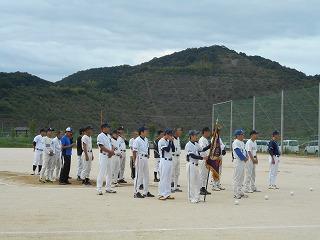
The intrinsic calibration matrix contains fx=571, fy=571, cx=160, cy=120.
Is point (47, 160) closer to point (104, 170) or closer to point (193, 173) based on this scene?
point (104, 170)

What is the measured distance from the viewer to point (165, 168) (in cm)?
1516

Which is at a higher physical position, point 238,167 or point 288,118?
point 288,118

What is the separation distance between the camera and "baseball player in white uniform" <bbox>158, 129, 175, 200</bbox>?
15117mm

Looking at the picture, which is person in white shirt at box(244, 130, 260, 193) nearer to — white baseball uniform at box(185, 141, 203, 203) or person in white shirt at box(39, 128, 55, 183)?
white baseball uniform at box(185, 141, 203, 203)

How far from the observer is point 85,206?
13219 millimetres

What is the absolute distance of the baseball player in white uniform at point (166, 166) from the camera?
1512cm

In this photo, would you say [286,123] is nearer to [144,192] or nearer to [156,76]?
[144,192]

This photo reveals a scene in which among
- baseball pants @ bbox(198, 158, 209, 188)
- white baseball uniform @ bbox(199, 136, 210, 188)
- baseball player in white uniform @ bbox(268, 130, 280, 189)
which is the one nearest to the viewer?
white baseball uniform @ bbox(199, 136, 210, 188)

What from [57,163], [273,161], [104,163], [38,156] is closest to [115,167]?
[104,163]

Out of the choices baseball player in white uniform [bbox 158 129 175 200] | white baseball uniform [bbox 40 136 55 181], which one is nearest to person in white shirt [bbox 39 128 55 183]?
white baseball uniform [bbox 40 136 55 181]

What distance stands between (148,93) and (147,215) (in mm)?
88111

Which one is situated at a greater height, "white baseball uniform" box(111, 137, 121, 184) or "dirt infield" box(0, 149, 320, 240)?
"white baseball uniform" box(111, 137, 121, 184)

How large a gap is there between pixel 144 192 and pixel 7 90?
263 feet

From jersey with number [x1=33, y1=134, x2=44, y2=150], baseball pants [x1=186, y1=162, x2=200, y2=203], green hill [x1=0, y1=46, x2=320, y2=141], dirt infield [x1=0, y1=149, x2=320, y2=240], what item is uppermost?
green hill [x1=0, y1=46, x2=320, y2=141]
